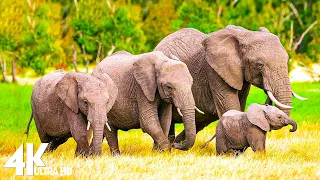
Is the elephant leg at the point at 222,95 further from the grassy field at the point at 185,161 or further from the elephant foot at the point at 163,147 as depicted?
the elephant foot at the point at 163,147

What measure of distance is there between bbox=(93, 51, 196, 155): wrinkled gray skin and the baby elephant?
46cm

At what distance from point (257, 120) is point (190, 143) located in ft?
3.27

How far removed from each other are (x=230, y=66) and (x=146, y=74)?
137cm

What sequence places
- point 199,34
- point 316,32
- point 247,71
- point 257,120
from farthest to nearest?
point 316,32, point 199,34, point 247,71, point 257,120

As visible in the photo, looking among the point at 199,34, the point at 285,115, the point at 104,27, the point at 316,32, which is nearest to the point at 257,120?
the point at 285,115

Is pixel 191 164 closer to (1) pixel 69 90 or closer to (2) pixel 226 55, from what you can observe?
(1) pixel 69 90

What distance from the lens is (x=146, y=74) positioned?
40.4 ft

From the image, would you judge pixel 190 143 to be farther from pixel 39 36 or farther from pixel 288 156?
pixel 39 36

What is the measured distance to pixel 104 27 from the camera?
34250 millimetres

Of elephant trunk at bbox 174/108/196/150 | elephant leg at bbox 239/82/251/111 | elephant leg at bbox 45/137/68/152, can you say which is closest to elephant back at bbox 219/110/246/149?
elephant trunk at bbox 174/108/196/150

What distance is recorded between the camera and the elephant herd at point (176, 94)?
38.9 feet

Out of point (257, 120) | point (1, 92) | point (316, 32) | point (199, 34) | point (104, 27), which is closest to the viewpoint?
point (257, 120)

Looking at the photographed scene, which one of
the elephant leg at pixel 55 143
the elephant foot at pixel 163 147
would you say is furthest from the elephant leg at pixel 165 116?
the elephant leg at pixel 55 143

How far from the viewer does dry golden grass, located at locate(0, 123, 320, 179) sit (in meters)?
10.2
